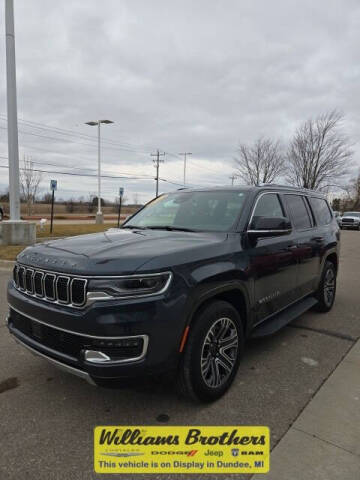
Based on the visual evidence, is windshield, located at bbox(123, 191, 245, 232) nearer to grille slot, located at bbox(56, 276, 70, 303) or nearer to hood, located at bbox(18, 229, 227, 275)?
hood, located at bbox(18, 229, 227, 275)

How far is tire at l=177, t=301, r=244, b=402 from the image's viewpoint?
256 cm

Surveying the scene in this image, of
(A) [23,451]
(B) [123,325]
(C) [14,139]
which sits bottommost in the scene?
(A) [23,451]

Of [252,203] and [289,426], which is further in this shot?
[252,203]

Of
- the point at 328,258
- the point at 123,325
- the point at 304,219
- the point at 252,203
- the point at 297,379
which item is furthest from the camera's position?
the point at 328,258

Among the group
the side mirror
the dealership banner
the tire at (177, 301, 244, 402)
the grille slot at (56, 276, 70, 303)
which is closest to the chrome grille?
the grille slot at (56, 276, 70, 303)

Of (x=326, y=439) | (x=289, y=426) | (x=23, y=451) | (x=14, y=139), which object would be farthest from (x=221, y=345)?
(x=14, y=139)

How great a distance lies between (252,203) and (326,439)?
2.11m

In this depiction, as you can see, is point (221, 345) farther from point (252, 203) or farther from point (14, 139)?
point (14, 139)

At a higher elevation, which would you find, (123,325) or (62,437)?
(123,325)

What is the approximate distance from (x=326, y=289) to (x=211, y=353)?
3121mm

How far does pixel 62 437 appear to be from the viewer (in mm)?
2375

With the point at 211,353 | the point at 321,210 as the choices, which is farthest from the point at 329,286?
the point at 211,353

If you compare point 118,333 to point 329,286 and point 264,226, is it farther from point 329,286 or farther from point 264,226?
point 329,286

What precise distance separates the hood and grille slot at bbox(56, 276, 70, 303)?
6 cm
